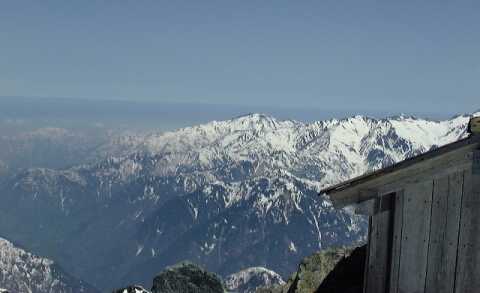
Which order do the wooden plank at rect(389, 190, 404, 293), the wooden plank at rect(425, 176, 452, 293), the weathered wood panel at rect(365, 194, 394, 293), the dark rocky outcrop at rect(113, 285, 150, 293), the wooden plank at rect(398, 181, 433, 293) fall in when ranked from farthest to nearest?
the dark rocky outcrop at rect(113, 285, 150, 293), the weathered wood panel at rect(365, 194, 394, 293), the wooden plank at rect(389, 190, 404, 293), the wooden plank at rect(398, 181, 433, 293), the wooden plank at rect(425, 176, 452, 293)

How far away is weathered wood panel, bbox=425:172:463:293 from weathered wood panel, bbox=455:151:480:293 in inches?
4.1

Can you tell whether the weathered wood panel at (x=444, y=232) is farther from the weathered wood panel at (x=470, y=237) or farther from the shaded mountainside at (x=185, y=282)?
the shaded mountainside at (x=185, y=282)

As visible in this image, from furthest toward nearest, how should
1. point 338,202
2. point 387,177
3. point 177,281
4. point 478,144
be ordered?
1. point 177,281
2. point 338,202
3. point 387,177
4. point 478,144

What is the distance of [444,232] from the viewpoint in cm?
1171

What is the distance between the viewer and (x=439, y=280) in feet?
38.8

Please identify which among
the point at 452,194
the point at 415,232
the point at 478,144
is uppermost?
the point at 478,144

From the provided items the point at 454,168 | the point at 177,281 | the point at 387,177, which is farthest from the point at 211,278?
the point at 454,168

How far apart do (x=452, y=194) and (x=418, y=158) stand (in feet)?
2.91

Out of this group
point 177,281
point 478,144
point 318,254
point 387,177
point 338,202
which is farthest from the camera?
point 318,254

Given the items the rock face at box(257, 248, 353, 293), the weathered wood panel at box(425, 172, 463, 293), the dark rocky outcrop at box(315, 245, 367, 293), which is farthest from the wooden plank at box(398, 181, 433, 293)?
the rock face at box(257, 248, 353, 293)

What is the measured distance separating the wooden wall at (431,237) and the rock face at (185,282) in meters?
6.48

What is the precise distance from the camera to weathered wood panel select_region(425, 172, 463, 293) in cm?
1162

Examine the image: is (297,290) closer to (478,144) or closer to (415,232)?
(415,232)

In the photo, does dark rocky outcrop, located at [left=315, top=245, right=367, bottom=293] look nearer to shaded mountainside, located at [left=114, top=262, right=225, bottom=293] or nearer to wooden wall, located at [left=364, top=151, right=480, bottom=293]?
shaded mountainside, located at [left=114, top=262, right=225, bottom=293]
